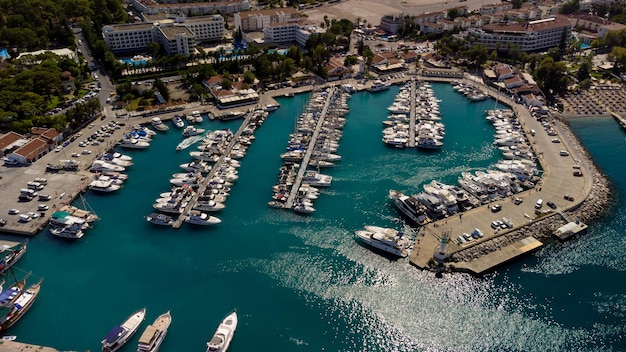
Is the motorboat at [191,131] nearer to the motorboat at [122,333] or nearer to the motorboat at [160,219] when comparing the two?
the motorboat at [160,219]

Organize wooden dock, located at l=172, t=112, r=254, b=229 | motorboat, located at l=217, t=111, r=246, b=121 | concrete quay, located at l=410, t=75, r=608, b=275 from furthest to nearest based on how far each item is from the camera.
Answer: motorboat, located at l=217, t=111, r=246, b=121 → wooden dock, located at l=172, t=112, r=254, b=229 → concrete quay, located at l=410, t=75, r=608, b=275

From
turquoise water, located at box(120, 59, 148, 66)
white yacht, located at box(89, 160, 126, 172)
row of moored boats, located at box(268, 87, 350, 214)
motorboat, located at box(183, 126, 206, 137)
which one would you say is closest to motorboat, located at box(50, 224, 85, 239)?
white yacht, located at box(89, 160, 126, 172)

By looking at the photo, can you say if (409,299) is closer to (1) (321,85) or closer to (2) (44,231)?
(2) (44,231)

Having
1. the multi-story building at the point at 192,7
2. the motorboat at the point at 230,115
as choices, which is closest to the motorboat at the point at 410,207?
the motorboat at the point at 230,115

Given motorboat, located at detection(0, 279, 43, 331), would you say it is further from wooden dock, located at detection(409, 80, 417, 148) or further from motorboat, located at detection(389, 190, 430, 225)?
wooden dock, located at detection(409, 80, 417, 148)

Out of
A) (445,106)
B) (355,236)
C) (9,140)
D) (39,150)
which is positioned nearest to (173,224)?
(355,236)
